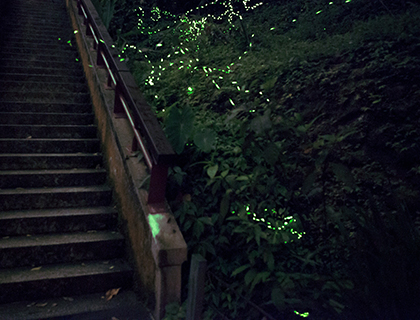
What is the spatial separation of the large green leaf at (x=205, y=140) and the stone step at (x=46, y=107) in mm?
2871

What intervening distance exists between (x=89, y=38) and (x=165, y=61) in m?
1.93

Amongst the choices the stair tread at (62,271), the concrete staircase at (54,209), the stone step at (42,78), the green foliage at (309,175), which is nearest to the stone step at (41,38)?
the concrete staircase at (54,209)

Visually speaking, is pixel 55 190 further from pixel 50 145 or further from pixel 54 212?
pixel 50 145

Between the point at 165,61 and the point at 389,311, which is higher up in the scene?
the point at 165,61

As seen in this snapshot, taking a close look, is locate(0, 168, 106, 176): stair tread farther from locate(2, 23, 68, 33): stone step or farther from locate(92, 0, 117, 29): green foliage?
locate(2, 23, 68, 33): stone step

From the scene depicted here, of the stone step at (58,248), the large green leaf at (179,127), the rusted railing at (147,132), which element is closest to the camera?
the rusted railing at (147,132)

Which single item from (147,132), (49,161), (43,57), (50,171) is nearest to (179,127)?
(147,132)

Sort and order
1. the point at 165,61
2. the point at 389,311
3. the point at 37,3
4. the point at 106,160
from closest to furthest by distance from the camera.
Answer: the point at 389,311, the point at 106,160, the point at 165,61, the point at 37,3

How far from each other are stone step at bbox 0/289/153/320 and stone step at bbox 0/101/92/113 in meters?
3.19

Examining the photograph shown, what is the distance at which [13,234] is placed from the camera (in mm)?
3246

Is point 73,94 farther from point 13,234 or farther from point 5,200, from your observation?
point 13,234

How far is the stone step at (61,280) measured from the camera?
273cm

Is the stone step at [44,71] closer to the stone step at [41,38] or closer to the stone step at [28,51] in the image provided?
the stone step at [28,51]

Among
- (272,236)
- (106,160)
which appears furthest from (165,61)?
(272,236)
